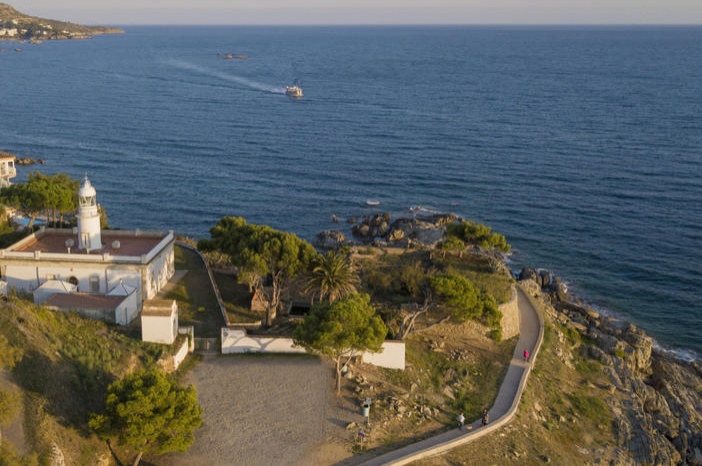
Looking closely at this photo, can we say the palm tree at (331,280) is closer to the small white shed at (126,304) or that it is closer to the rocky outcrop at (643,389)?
the small white shed at (126,304)

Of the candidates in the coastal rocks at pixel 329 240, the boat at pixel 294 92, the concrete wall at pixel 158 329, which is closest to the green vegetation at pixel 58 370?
the concrete wall at pixel 158 329

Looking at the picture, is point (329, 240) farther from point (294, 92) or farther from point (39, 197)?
point (294, 92)

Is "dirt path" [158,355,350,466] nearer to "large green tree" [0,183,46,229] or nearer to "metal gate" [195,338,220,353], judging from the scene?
"metal gate" [195,338,220,353]

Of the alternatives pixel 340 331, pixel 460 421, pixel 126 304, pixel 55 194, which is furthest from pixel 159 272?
pixel 460 421

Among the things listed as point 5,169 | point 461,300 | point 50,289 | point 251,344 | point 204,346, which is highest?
point 5,169

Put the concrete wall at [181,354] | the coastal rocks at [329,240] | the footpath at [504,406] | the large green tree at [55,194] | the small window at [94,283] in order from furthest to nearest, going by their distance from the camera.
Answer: the coastal rocks at [329,240]
the large green tree at [55,194]
the small window at [94,283]
the concrete wall at [181,354]
the footpath at [504,406]

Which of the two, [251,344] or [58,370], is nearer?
[58,370]

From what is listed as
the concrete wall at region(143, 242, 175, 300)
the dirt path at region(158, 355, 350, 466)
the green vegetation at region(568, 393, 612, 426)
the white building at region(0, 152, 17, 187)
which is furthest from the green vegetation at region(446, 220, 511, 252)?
the white building at region(0, 152, 17, 187)
